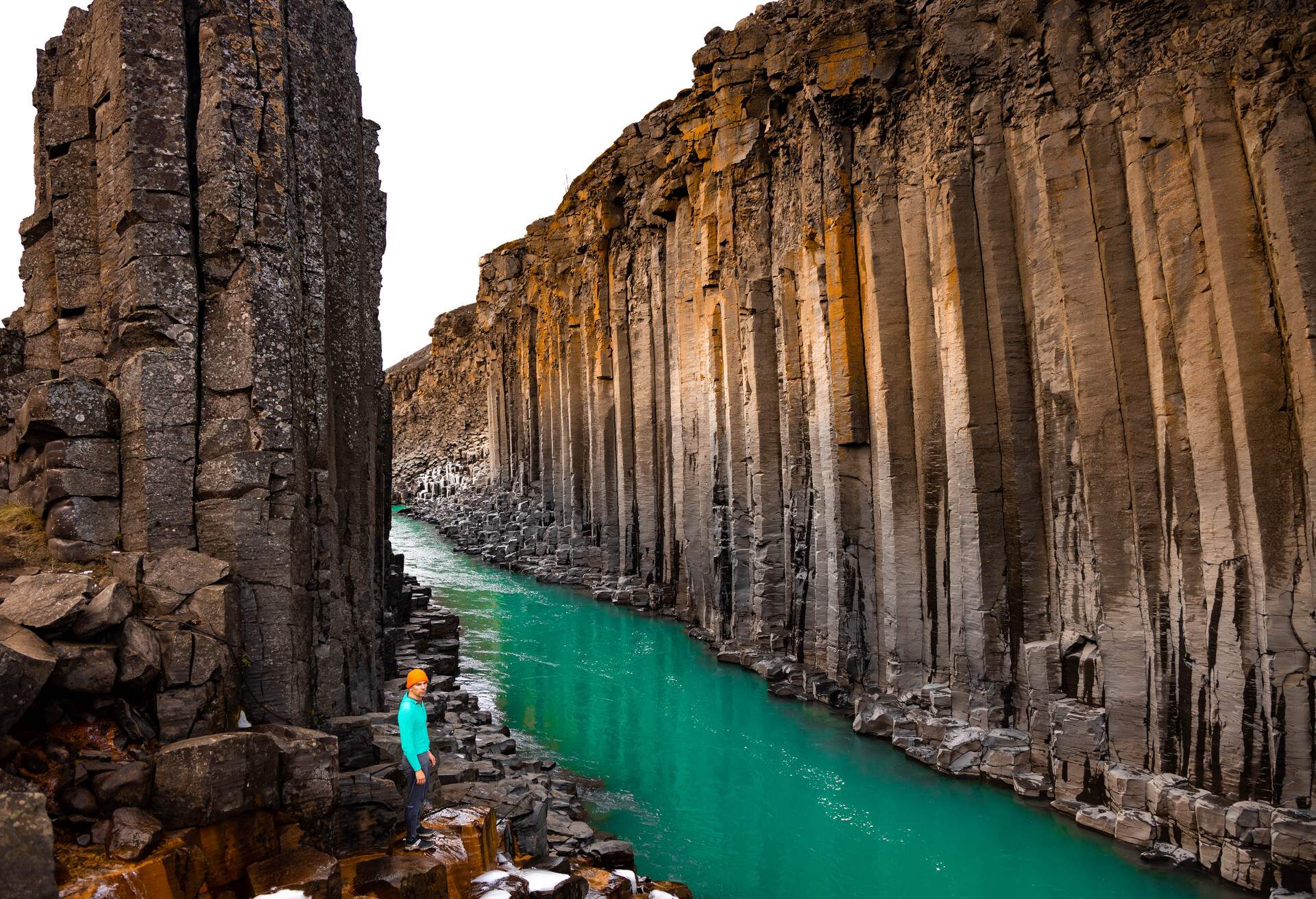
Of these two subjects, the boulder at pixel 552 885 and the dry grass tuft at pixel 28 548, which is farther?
the dry grass tuft at pixel 28 548

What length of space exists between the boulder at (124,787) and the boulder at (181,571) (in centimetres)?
160

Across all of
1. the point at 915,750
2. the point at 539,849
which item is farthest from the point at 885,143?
the point at 539,849

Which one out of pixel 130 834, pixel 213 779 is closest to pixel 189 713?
Result: pixel 213 779

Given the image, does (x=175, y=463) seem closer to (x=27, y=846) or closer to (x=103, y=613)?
(x=103, y=613)

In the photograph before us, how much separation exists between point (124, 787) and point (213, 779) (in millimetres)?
468

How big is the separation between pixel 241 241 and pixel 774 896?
7.75 meters

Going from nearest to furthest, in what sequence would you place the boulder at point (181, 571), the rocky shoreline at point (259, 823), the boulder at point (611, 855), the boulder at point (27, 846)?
the boulder at point (27, 846), the rocky shoreline at point (259, 823), the boulder at point (181, 571), the boulder at point (611, 855)

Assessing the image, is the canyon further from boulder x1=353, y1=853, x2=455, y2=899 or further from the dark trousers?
the dark trousers

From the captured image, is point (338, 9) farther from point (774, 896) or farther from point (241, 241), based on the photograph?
point (774, 896)

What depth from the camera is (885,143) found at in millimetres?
12383

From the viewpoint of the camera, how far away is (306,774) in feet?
18.9

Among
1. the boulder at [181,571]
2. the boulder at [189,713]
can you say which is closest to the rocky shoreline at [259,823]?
the boulder at [189,713]

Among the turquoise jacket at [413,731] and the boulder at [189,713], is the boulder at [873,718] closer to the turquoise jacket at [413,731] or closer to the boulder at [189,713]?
the turquoise jacket at [413,731]

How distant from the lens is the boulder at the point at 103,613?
5469 mm
